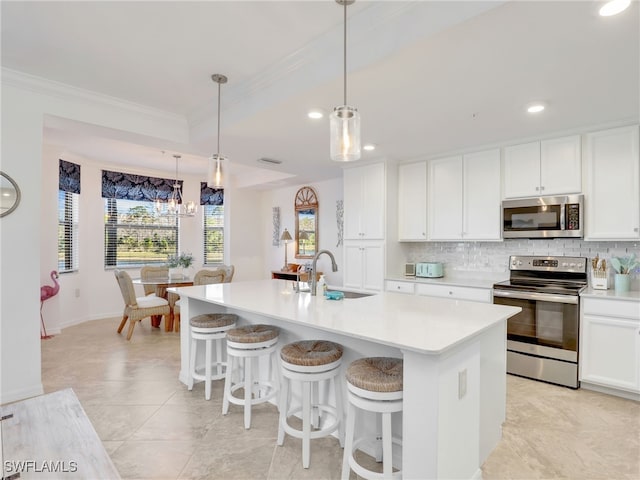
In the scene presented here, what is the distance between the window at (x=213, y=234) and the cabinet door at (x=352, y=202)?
136 inches

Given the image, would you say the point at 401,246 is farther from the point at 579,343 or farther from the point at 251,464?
the point at 251,464

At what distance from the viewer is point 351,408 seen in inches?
70.4

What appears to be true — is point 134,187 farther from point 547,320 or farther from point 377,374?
point 547,320

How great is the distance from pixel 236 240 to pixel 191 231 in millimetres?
887

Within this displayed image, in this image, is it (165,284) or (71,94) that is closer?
(71,94)

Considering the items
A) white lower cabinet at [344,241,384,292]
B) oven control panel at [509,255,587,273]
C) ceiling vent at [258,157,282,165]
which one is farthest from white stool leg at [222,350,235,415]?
oven control panel at [509,255,587,273]

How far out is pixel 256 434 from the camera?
235cm

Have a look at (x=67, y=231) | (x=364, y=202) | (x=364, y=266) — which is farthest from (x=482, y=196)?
(x=67, y=231)

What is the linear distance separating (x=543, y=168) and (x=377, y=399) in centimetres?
303

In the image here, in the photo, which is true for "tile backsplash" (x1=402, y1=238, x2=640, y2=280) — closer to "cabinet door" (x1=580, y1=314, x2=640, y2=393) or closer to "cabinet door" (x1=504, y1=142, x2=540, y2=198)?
"cabinet door" (x1=504, y1=142, x2=540, y2=198)

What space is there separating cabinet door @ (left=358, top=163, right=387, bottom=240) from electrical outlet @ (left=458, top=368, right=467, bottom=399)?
2.70m

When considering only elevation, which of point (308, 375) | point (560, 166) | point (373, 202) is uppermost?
point (560, 166)

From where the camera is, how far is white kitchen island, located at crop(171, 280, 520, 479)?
4.92 ft

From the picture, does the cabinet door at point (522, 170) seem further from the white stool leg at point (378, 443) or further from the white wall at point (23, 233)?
the white wall at point (23, 233)
